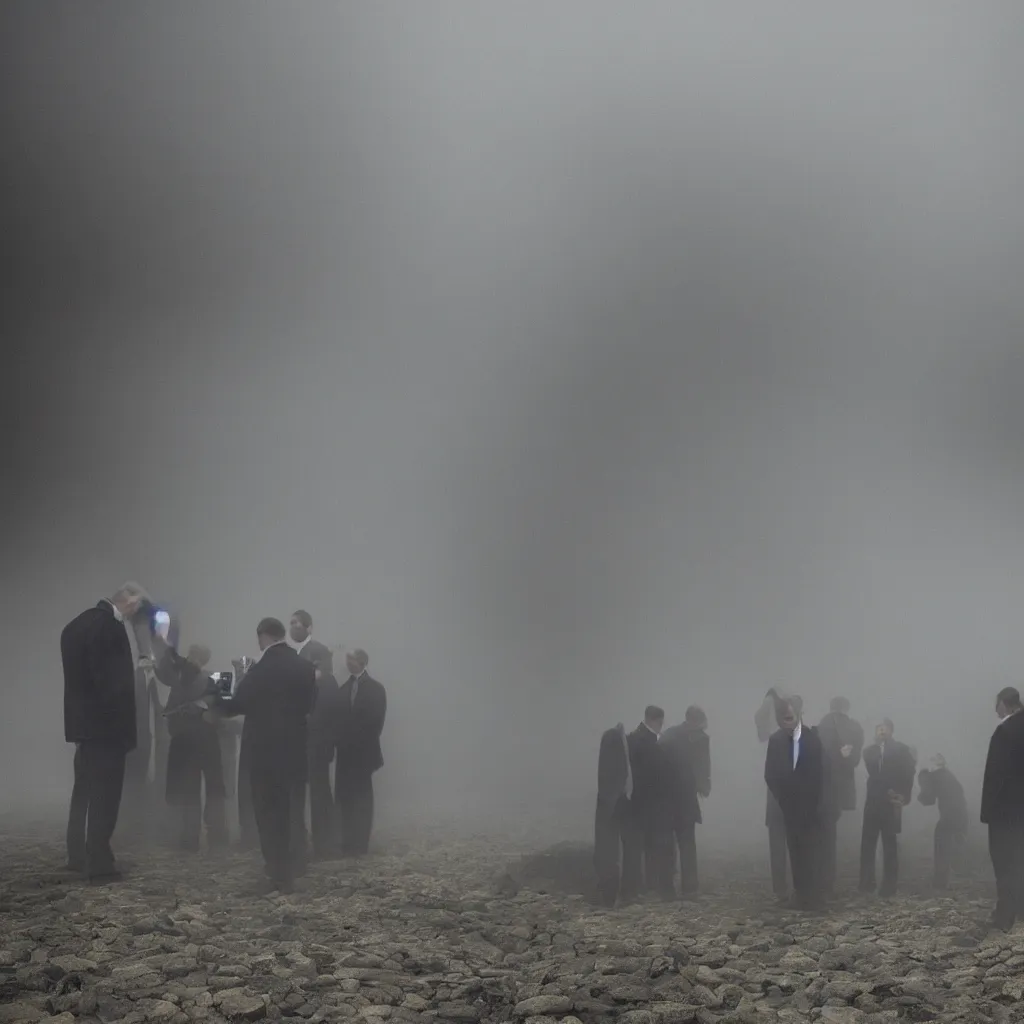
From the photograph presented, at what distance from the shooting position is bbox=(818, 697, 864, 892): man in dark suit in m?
12.0

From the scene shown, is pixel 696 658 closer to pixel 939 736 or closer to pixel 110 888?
pixel 939 736

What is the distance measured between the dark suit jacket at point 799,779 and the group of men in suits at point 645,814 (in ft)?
3.36

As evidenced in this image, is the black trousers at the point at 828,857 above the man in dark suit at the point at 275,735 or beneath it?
beneath

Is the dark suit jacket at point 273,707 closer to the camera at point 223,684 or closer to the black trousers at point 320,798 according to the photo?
the camera at point 223,684

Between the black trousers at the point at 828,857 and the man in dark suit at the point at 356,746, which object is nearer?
the black trousers at the point at 828,857

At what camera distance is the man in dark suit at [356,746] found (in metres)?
11.3

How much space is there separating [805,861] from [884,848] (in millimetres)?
1873

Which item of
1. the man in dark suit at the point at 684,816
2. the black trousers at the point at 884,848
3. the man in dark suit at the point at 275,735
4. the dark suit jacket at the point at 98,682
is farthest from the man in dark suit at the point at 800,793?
the dark suit jacket at the point at 98,682

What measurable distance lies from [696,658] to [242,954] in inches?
1719

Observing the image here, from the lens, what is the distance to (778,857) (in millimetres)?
11156

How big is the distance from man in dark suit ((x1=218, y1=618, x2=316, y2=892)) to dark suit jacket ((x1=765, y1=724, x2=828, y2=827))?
178 inches

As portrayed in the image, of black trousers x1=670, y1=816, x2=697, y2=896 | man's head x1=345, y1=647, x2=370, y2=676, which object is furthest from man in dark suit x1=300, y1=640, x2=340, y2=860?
black trousers x1=670, y1=816, x2=697, y2=896

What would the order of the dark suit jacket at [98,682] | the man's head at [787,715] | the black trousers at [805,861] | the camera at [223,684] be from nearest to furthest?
the dark suit jacket at [98,682] → the camera at [223,684] → the black trousers at [805,861] → the man's head at [787,715]

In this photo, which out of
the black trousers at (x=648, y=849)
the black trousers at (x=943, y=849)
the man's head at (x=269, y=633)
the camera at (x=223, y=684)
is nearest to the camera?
the man's head at (x=269, y=633)
